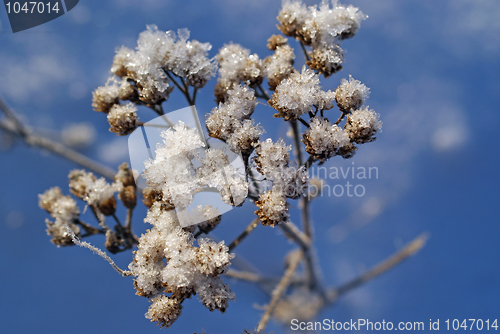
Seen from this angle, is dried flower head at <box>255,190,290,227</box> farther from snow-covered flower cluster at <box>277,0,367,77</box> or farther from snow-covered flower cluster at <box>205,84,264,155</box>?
snow-covered flower cluster at <box>277,0,367,77</box>

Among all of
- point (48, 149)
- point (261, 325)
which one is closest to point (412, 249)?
point (261, 325)

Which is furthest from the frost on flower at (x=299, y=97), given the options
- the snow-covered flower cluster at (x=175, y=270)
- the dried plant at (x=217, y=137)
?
the snow-covered flower cluster at (x=175, y=270)

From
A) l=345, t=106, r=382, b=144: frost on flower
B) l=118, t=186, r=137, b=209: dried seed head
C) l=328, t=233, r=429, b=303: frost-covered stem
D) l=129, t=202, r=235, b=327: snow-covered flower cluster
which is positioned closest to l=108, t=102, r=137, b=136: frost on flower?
l=118, t=186, r=137, b=209: dried seed head

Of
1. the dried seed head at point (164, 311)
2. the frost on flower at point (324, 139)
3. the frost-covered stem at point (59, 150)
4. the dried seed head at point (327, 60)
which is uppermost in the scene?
the frost-covered stem at point (59, 150)

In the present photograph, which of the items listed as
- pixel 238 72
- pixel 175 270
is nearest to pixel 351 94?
pixel 238 72

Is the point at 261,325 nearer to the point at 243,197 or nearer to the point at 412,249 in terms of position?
the point at 243,197

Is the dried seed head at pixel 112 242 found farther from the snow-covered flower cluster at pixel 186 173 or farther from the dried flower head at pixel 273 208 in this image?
the dried flower head at pixel 273 208
